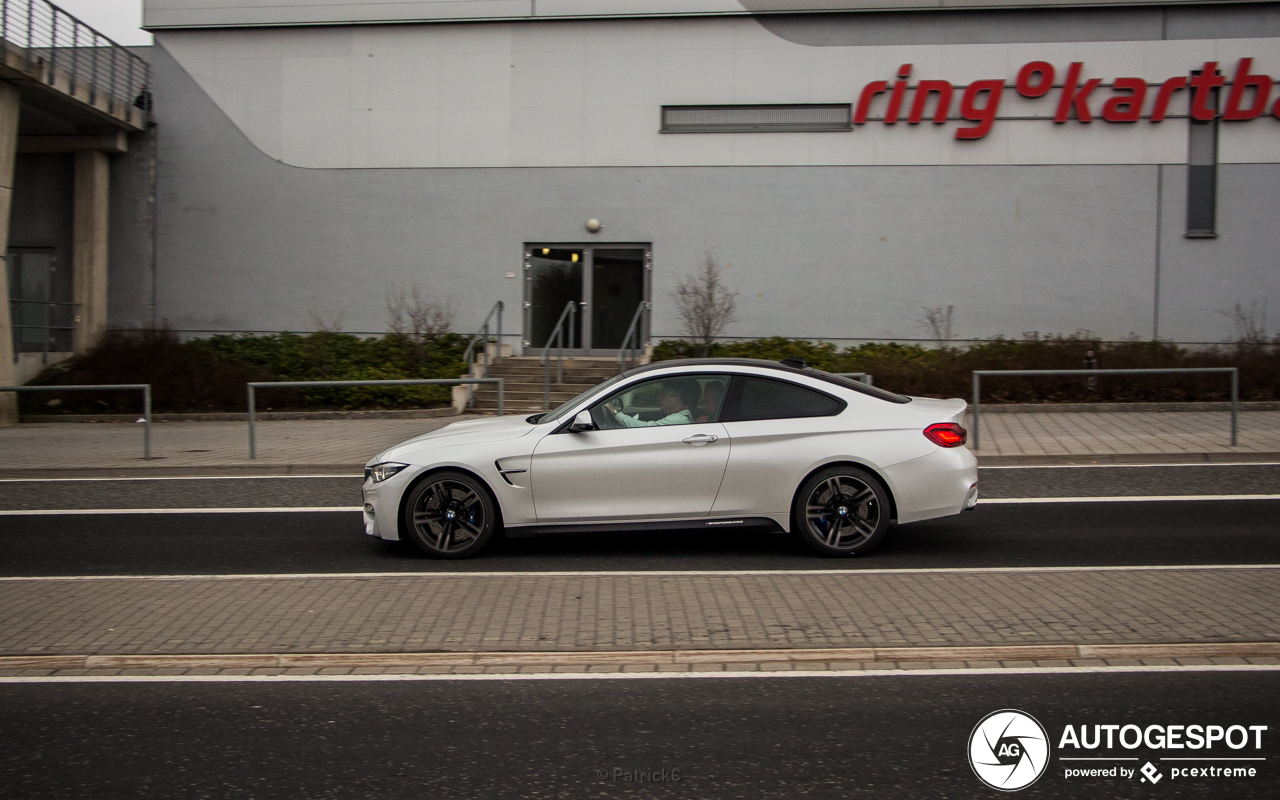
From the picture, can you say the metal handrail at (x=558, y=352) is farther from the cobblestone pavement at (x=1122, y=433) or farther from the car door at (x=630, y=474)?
the car door at (x=630, y=474)

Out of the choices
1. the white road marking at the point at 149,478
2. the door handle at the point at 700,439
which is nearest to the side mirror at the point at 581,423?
the door handle at the point at 700,439

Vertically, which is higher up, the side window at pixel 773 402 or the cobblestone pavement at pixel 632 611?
the side window at pixel 773 402

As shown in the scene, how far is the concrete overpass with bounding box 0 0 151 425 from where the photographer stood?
21062 mm

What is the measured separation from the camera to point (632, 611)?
5938 mm

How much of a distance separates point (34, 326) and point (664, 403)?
66.2 ft

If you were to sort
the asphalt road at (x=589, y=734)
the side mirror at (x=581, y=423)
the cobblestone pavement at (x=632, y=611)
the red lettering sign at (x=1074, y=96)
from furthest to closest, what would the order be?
1. the red lettering sign at (x=1074, y=96)
2. the side mirror at (x=581, y=423)
3. the cobblestone pavement at (x=632, y=611)
4. the asphalt road at (x=589, y=734)

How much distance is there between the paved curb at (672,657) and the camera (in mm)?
5125

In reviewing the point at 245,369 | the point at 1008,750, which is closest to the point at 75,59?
the point at 245,369

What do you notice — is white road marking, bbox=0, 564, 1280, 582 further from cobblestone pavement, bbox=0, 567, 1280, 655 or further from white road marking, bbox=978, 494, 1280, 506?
white road marking, bbox=978, 494, 1280, 506

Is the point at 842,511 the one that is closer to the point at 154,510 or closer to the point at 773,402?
the point at 773,402

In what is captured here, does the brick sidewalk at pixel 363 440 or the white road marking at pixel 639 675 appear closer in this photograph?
the white road marking at pixel 639 675

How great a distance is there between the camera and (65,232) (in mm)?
24031

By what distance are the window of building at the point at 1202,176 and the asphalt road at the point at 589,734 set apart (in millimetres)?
19470

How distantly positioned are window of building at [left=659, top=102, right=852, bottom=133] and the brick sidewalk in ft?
29.5
